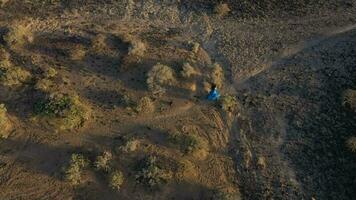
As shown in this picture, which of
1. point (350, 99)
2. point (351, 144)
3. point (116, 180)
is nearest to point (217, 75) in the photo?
point (350, 99)

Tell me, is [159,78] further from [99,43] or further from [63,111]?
[63,111]

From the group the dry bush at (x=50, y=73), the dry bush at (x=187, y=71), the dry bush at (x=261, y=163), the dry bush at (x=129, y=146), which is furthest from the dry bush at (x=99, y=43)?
the dry bush at (x=261, y=163)

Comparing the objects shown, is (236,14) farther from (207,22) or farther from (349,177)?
(349,177)

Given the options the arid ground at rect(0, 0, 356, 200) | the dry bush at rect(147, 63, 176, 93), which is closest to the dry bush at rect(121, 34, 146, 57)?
the arid ground at rect(0, 0, 356, 200)

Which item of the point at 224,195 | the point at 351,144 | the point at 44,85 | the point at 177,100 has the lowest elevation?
the point at 44,85

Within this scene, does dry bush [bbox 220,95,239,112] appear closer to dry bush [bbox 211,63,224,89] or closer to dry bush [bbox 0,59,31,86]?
dry bush [bbox 211,63,224,89]

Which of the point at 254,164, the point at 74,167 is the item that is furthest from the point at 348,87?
the point at 74,167

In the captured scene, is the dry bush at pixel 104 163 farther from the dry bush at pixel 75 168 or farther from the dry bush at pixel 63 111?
the dry bush at pixel 63 111
